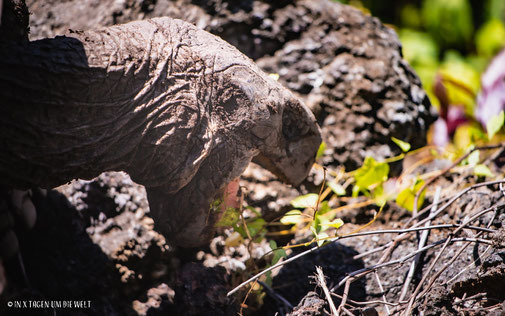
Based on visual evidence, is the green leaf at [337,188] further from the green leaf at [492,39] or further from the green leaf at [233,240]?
the green leaf at [492,39]

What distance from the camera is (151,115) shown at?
119 centimetres

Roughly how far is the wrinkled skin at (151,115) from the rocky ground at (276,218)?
0.20 m

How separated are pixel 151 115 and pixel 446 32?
14.3ft

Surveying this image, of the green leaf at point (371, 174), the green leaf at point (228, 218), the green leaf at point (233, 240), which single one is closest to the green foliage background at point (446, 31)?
the green leaf at point (371, 174)

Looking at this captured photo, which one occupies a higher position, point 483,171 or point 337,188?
point 483,171

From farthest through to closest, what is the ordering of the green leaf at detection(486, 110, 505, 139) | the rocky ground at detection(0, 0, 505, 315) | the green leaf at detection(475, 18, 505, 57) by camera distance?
the green leaf at detection(475, 18, 505, 57)
the green leaf at detection(486, 110, 505, 139)
the rocky ground at detection(0, 0, 505, 315)

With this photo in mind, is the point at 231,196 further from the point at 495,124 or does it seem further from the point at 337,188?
the point at 495,124

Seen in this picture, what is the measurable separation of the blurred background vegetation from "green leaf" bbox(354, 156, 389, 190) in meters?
2.54

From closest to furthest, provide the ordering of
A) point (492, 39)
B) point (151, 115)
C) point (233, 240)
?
point (151, 115)
point (233, 240)
point (492, 39)

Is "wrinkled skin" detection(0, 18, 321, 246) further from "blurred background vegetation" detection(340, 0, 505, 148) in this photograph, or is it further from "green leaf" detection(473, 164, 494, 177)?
"blurred background vegetation" detection(340, 0, 505, 148)

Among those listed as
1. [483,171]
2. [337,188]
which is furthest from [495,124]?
[337,188]

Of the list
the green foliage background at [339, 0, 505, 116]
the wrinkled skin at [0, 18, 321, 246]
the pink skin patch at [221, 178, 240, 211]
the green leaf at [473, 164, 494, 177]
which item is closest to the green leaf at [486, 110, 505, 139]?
the green leaf at [473, 164, 494, 177]

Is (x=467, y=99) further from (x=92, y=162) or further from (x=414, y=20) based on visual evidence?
(x=92, y=162)

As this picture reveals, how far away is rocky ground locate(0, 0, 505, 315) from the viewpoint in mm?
1319
